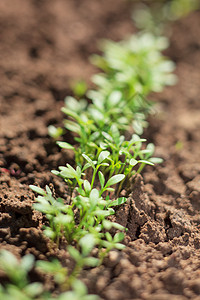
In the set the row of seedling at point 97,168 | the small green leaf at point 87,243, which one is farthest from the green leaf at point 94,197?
the small green leaf at point 87,243

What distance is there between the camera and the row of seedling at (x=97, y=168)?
145 cm

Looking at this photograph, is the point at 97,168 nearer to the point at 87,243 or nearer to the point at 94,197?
the point at 94,197

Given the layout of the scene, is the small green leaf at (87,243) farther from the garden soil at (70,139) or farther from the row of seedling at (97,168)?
the garden soil at (70,139)

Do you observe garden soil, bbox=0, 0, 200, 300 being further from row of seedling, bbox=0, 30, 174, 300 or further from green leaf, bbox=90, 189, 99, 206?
green leaf, bbox=90, 189, 99, 206

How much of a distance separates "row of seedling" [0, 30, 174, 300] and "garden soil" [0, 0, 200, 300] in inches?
3.5

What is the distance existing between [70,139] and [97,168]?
0.67 metres

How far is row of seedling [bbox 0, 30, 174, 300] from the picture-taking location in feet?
4.75

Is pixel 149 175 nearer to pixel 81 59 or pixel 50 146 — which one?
pixel 50 146

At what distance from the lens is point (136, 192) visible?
80.7 inches

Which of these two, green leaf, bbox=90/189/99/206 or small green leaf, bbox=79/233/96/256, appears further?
green leaf, bbox=90/189/99/206

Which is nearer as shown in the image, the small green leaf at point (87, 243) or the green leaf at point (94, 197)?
the small green leaf at point (87, 243)

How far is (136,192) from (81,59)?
1913mm

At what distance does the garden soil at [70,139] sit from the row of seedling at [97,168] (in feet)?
0.29

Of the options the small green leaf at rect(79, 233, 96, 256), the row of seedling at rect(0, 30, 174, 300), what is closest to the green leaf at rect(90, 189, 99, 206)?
the row of seedling at rect(0, 30, 174, 300)
